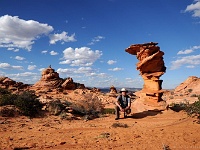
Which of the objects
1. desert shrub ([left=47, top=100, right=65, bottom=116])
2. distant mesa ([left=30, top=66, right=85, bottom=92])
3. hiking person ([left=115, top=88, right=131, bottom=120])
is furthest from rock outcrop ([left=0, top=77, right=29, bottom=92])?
hiking person ([left=115, top=88, right=131, bottom=120])

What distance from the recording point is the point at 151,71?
15977 millimetres

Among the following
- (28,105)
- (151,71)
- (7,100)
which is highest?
(151,71)

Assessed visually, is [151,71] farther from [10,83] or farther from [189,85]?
[189,85]

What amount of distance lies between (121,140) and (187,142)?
2132mm

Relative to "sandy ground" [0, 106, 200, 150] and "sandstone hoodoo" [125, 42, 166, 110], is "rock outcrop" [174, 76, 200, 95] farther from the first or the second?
"sandy ground" [0, 106, 200, 150]

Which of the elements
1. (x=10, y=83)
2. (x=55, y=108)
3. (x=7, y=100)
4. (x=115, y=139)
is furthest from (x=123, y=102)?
(x=10, y=83)

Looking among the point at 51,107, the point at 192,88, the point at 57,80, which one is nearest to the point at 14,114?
the point at 51,107

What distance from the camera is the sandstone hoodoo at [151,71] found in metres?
15.4

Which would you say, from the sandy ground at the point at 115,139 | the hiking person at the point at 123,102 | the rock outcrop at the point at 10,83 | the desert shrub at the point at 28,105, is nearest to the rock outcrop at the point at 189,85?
the rock outcrop at the point at 10,83

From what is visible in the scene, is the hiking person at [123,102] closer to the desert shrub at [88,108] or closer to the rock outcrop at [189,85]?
the desert shrub at [88,108]

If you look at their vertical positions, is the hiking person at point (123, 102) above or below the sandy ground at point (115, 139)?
above

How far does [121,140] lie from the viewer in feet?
26.1

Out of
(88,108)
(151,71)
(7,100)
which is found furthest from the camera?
(88,108)

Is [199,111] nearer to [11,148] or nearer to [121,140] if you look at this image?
[121,140]
